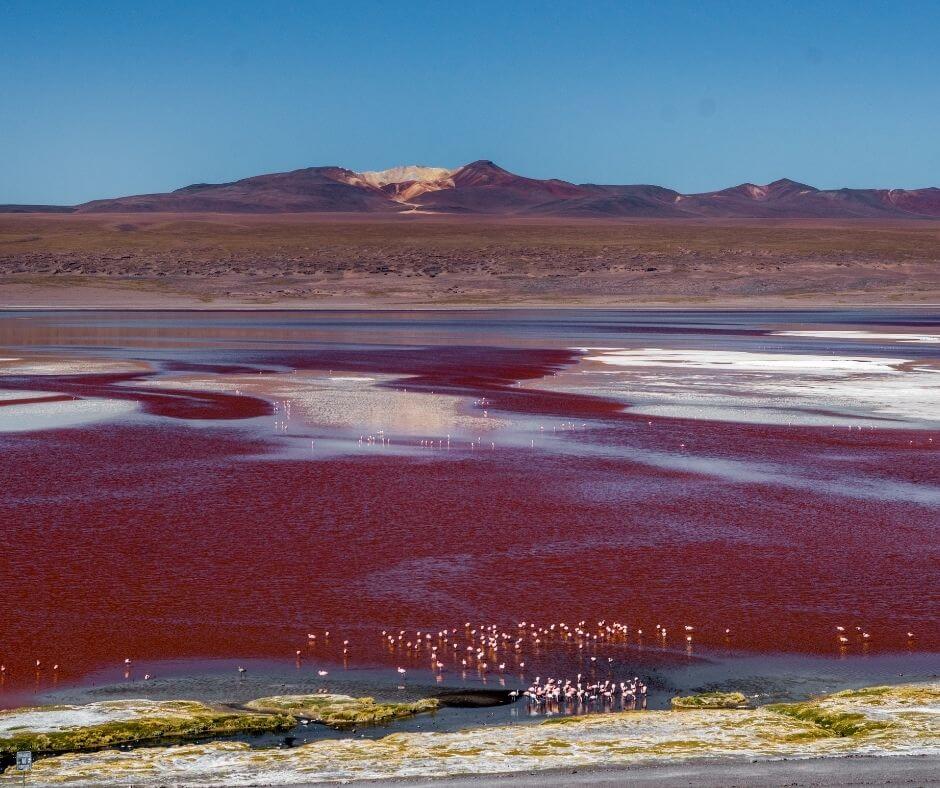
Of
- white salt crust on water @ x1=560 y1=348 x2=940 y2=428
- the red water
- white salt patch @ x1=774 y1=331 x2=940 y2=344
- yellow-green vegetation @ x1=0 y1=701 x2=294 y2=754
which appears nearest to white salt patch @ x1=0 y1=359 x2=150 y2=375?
white salt crust on water @ x1=560 y1=348 x2=940 y2=428

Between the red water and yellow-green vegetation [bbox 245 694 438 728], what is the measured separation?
1.17m

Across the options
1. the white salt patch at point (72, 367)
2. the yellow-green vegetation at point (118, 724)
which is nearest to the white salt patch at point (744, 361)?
the white salt patch at point (72, 367)

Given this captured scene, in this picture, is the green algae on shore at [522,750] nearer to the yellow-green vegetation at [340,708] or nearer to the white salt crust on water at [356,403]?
the yellow-green vegetation at [340,708]

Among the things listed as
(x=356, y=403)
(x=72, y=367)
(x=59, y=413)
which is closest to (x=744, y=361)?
(x=356, y=403)

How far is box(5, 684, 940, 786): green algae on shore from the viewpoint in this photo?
8.03 m

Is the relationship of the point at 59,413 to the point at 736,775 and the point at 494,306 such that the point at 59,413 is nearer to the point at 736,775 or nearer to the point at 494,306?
the point at 736,775

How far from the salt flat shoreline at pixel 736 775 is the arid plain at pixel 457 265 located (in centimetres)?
7254

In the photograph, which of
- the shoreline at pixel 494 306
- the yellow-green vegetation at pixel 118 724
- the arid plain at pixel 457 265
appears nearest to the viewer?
the yellow-green vegetation at pixel 118 724

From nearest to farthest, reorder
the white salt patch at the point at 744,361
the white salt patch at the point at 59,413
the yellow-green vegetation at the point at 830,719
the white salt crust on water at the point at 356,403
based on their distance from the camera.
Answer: the yellow-green vegetation at the point at 830,719 < the white salt patch at the point at 59,413 < the white salt crust on water at the point at 356,403 < the white salt patch at the point at 744,361

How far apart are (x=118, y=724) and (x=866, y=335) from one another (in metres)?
44.8

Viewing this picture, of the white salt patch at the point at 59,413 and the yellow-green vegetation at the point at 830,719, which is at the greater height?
the white salt patch at the point at 59,413

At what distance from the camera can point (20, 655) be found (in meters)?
10.9

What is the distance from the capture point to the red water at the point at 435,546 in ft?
38.7

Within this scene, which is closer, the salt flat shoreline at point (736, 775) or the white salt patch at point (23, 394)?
the salt flat shoreline at point (736, 775)
